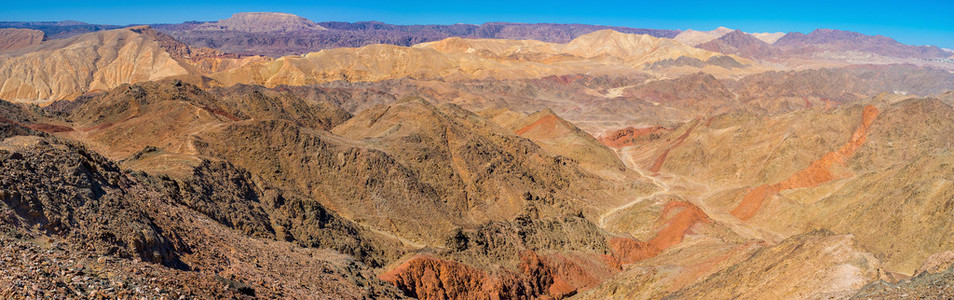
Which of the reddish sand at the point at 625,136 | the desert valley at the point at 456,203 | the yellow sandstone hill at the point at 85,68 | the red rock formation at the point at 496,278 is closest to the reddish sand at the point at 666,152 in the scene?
the desert valley at the point at 456,203

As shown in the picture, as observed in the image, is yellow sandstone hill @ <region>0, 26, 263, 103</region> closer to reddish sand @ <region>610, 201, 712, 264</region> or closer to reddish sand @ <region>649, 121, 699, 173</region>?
reddish sand @ <region>649, 121, 699, 173</region>

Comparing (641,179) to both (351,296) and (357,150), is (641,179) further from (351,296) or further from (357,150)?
(351,296)

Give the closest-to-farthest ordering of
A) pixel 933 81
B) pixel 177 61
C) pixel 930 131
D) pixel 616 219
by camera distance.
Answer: pixel 616 219 < pixel 930 131 < pixel 177 61 < pixel 933 81

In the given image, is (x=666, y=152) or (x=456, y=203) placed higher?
(x=666, y=152)

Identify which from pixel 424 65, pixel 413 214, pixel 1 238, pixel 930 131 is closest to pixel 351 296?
pixel 1 238

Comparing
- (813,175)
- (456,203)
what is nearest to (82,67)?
(456,203)

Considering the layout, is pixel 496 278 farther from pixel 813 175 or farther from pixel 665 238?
pixel 813 175

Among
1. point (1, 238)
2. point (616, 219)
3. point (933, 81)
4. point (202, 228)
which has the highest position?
point (933, 81)
